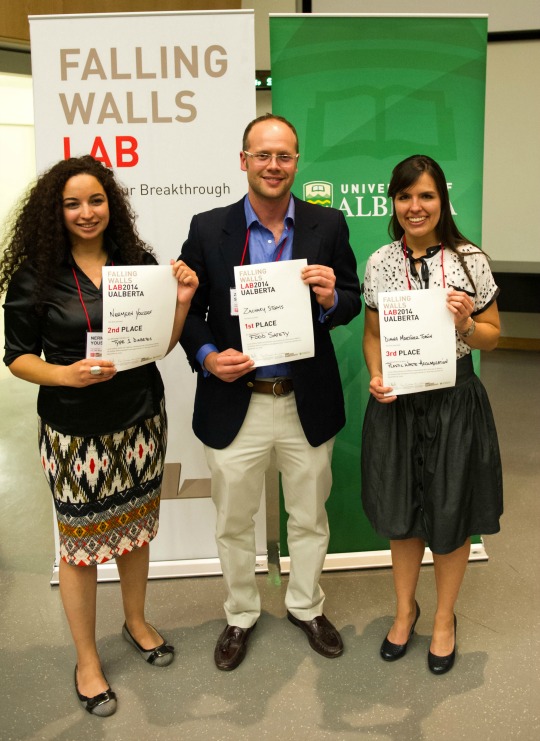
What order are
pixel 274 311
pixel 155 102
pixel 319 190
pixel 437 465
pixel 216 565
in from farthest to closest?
pixel 216 565, pixel 319 190, pixel 155 102, pixel 437 465, pixel 274 311

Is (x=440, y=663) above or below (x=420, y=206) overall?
below

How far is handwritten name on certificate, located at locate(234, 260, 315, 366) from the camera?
81.0 inches

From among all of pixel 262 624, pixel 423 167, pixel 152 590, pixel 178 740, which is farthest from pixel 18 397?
pixel 423 167

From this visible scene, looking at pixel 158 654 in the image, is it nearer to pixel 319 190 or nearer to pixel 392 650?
pixel 392 650

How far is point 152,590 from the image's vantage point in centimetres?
304

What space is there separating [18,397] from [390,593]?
419cm

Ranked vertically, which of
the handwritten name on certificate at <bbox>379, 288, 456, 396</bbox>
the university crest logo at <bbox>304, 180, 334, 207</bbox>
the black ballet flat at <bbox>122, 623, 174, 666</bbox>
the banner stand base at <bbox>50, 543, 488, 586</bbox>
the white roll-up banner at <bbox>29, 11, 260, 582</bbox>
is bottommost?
the black ballet flat at <bbox>122, 623, 174, 666</bbox>

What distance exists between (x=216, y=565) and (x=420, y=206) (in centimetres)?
189

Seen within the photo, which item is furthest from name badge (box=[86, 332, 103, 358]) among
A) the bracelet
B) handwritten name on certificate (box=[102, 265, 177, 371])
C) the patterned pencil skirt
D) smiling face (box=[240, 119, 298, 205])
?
the bracelet

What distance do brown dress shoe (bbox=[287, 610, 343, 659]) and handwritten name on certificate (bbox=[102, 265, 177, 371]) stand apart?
1246mm

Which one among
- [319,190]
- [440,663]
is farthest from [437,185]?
[440,663]

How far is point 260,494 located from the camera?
2463 millimetres

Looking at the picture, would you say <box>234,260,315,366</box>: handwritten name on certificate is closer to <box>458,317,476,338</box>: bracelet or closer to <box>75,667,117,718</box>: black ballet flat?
<box>458,317,476,338</box>: bracelet

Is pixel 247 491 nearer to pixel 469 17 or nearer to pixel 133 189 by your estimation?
pixel 133 189
